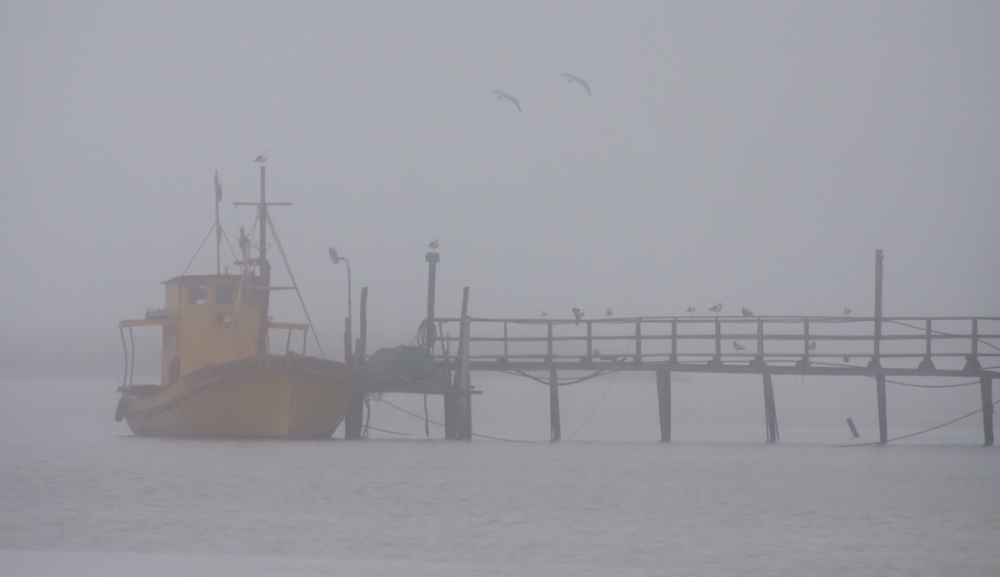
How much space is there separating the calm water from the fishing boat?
671mm

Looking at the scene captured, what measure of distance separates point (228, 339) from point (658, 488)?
507 inches

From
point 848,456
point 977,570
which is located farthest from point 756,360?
point 977,570

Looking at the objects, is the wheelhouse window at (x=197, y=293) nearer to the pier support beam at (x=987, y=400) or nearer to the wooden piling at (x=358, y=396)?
the wooden piling at (x=358, y=396)

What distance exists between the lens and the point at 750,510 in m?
23.2

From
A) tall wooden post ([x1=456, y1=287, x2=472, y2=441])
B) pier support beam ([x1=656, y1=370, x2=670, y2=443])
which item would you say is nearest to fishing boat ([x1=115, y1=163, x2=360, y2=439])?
tall wooden post ([x1=456, y1=287, x2=472, y2=441])

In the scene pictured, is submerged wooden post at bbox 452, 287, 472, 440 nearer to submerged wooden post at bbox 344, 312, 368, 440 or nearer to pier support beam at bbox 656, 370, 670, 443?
submerged wooden post at bbox 344, 312, 368, 440

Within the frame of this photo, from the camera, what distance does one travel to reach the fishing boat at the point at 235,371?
104ft

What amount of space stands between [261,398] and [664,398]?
10268 millimetres

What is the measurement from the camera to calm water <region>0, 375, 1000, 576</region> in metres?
17.1

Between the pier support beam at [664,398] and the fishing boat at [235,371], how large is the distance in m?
7.80

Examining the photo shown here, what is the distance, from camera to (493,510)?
2294 centimetres

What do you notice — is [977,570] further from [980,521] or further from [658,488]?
[658,488]

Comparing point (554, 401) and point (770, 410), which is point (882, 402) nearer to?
point (770, 410)

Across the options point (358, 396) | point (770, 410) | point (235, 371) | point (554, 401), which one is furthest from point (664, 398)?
point (235, 371)
